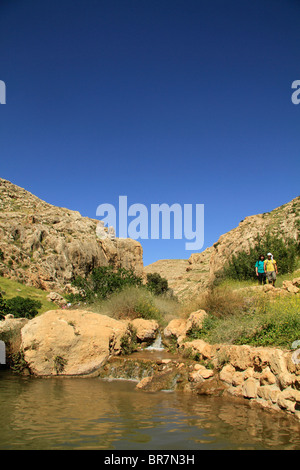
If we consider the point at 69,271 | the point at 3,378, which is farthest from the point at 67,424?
the point at 69,271

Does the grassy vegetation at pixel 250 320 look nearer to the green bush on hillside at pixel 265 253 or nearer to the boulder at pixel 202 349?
the boulder at pixel 202 349

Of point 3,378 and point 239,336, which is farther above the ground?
point 239,336

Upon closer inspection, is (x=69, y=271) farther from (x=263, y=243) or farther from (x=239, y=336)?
(x=239, y=336)

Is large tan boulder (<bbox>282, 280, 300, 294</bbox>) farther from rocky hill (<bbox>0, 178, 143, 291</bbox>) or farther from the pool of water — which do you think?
rocky hill (<bbox>0, 178, 143, 291</bbox>)

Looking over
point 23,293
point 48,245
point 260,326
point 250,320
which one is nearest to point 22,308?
point 23,293

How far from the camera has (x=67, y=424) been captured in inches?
231

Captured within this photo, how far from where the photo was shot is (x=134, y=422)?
6.09 metres

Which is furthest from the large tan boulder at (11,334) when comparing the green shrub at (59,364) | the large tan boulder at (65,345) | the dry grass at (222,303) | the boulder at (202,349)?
the dry grass at (222,303)

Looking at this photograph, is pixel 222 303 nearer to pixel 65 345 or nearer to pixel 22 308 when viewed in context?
pixel 65 345

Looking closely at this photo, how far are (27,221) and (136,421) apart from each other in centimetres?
4000

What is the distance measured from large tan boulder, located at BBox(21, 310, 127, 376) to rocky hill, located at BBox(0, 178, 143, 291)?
833 inches

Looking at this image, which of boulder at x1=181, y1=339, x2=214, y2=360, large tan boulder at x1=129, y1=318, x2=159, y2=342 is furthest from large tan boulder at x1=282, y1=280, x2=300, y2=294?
large tan boulder at x1=129, y1=318, x2=159, y2=342

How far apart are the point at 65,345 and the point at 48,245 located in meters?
31.3
